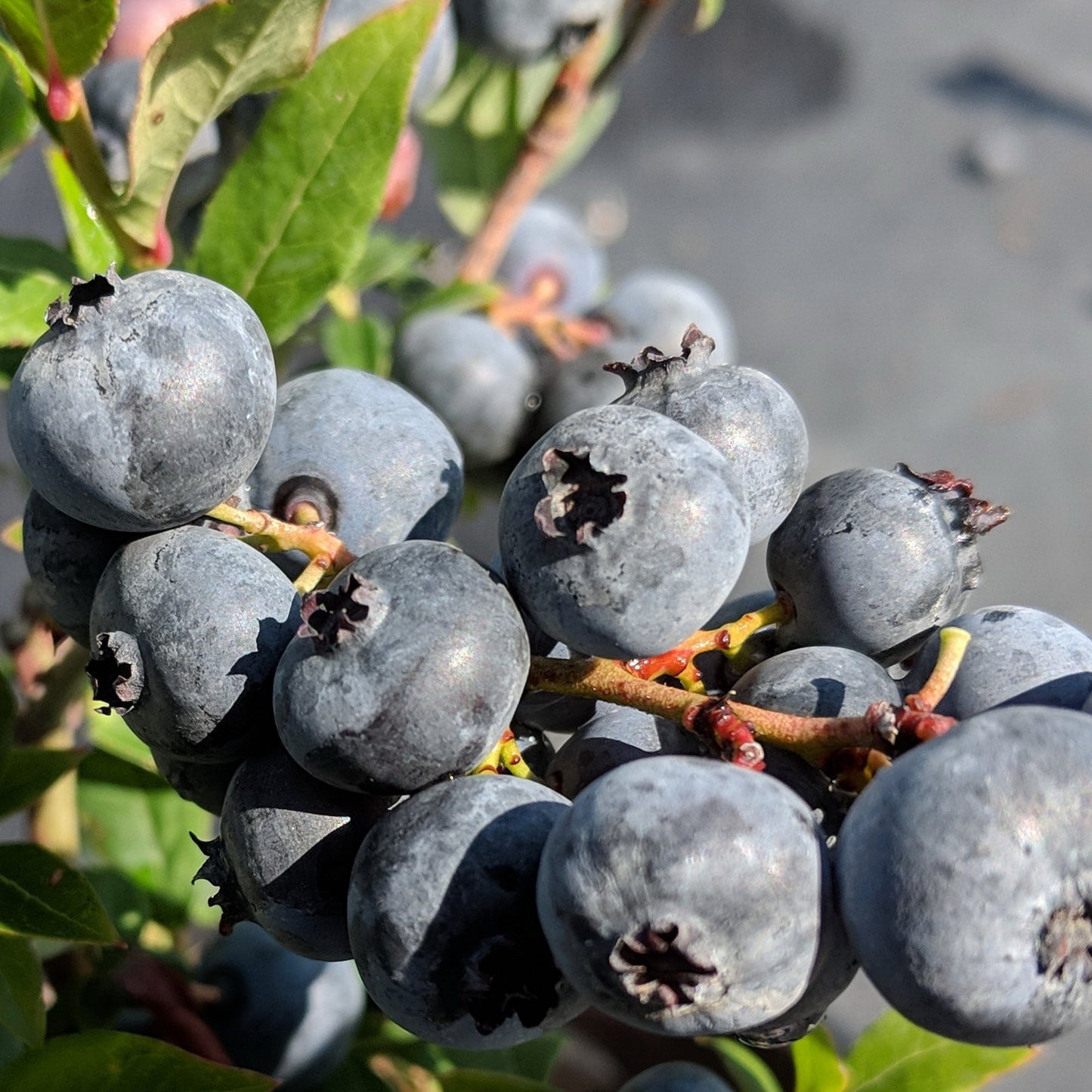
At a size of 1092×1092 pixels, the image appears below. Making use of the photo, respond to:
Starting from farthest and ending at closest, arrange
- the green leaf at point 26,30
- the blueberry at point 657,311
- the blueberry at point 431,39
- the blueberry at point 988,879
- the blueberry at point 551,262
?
the blueberry at point 551,262 → the blueberry at point 657,311 → the blueberry at point 431,39 → the green leaf at point 26,30 → the blueberry at point 988,879

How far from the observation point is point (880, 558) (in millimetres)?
893

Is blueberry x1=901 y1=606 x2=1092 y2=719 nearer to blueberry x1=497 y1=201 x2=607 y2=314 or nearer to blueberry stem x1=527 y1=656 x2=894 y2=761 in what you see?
blueberry stem x1=527 y1=656 x2=894 y2=761

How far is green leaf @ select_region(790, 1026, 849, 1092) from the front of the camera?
1.40 metres

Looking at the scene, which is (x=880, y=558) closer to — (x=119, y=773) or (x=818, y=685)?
(x=818, y=685)

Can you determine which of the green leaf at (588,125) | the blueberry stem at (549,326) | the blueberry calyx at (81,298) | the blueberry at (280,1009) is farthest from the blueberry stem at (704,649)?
the green leaf at (588,125)

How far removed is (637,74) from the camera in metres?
5.74

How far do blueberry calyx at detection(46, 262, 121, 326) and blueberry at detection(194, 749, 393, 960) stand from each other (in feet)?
1.12

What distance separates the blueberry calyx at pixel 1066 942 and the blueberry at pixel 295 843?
452 millimetres

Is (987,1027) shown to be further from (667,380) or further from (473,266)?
(473,266)

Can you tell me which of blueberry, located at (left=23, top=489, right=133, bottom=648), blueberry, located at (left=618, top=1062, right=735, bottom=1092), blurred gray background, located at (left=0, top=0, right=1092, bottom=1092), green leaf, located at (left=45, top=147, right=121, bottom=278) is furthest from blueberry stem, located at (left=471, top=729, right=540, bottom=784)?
blurred gray background, located at (left=0, top=0, right=1092, bottom=1092)

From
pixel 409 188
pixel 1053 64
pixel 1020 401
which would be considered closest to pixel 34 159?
pixel 409 188

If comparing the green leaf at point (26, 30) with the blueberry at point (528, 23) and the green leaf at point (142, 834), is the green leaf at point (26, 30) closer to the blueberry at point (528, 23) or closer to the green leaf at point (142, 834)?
the blueberry at point (528, 23)

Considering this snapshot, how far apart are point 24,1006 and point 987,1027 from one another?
34.4 inches

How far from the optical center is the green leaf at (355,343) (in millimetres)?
1698
